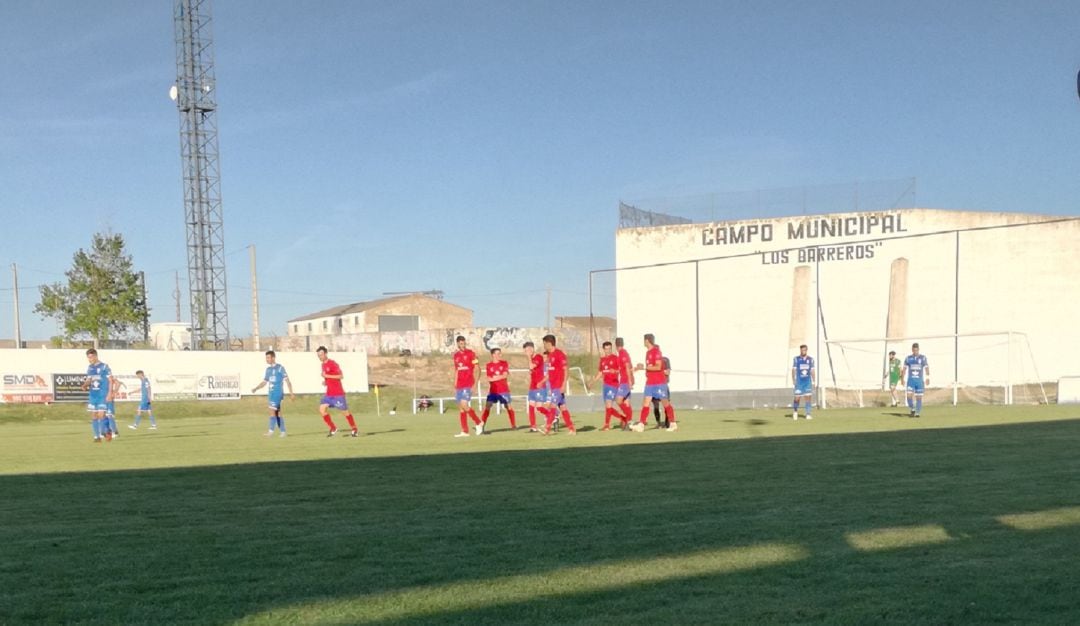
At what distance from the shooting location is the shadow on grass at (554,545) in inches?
205

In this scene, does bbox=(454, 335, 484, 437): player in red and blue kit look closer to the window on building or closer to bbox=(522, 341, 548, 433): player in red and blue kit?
bbox=(522, 341, 548, 433): player in red and blue kit

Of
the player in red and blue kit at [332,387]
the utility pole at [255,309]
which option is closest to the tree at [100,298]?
the utility pole at [255,309]

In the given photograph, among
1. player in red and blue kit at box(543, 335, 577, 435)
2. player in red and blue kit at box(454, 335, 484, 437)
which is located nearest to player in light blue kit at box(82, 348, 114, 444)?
player in red and blue kit at box(454, 335, 484, 437)

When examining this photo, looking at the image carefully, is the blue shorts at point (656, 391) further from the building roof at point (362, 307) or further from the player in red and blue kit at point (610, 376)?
the building roof at point (362, 307)

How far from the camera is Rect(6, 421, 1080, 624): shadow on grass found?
5203mm

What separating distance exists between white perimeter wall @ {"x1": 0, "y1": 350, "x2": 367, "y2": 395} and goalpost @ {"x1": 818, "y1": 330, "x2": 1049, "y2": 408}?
22.0 m

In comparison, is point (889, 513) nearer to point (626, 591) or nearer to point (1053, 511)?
point (1053, 511)

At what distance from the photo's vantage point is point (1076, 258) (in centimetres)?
4069

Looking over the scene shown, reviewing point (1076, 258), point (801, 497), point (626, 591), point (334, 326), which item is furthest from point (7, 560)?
point (334, 326)

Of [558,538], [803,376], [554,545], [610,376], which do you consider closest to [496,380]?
[610,376]

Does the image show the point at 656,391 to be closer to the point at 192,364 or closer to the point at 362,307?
the point at 192,364

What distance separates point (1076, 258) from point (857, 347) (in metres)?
9.33

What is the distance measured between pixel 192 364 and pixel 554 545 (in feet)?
131

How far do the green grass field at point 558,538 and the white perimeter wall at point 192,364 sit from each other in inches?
1135
